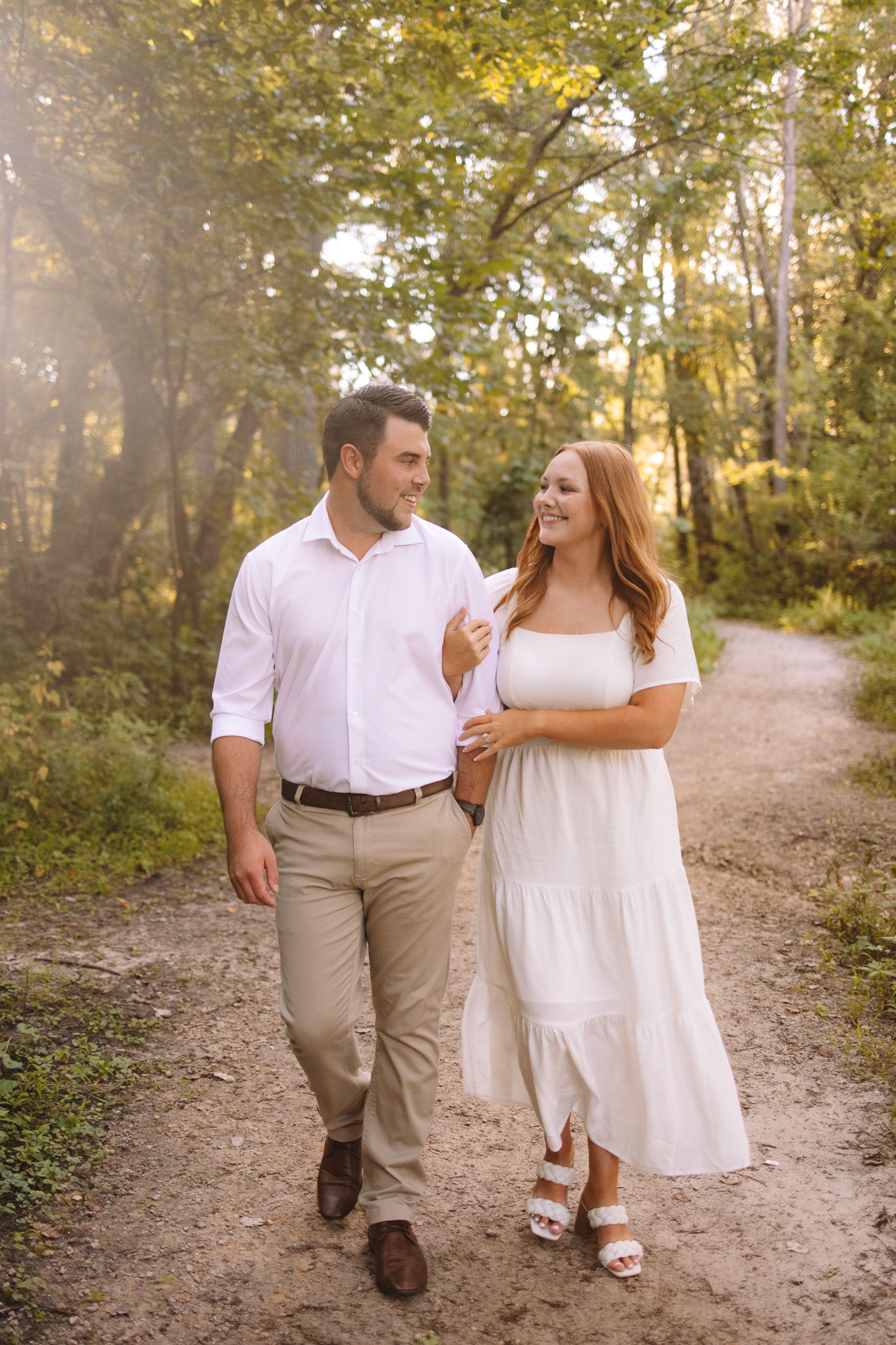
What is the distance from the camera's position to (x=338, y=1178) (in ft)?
9.92

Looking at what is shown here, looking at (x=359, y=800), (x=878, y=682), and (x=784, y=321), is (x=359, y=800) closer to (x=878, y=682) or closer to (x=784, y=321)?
(x=878, y=682)

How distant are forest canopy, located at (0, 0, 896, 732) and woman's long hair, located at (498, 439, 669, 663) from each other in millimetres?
4886

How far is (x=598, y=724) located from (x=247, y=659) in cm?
97

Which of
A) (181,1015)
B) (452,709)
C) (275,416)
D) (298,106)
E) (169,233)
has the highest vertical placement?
(298,106)

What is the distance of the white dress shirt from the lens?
274 cm

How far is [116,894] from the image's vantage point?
5879mm

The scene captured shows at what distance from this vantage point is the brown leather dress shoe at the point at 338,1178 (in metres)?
3.00

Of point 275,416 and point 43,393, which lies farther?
point 275,416

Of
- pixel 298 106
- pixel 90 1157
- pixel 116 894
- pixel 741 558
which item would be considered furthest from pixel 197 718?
pixel 741 558

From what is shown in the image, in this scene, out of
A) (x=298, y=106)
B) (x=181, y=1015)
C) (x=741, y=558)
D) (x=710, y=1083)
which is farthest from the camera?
(x=741, y=558)

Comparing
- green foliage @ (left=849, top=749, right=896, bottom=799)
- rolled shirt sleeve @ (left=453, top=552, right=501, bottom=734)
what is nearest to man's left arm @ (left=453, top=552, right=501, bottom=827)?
rolled shirt sleeve @ (left=453, top=552, right=501, bottom=734)

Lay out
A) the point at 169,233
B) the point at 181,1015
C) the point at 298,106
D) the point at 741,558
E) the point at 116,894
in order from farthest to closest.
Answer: the point at 741,558 → the point at 169,233 → the point at 298,106 → the point at 116,894 → the point at 181,1015

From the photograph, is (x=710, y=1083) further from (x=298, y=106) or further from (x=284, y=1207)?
(x=298, y=106)

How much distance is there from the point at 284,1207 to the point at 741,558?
2198cm
